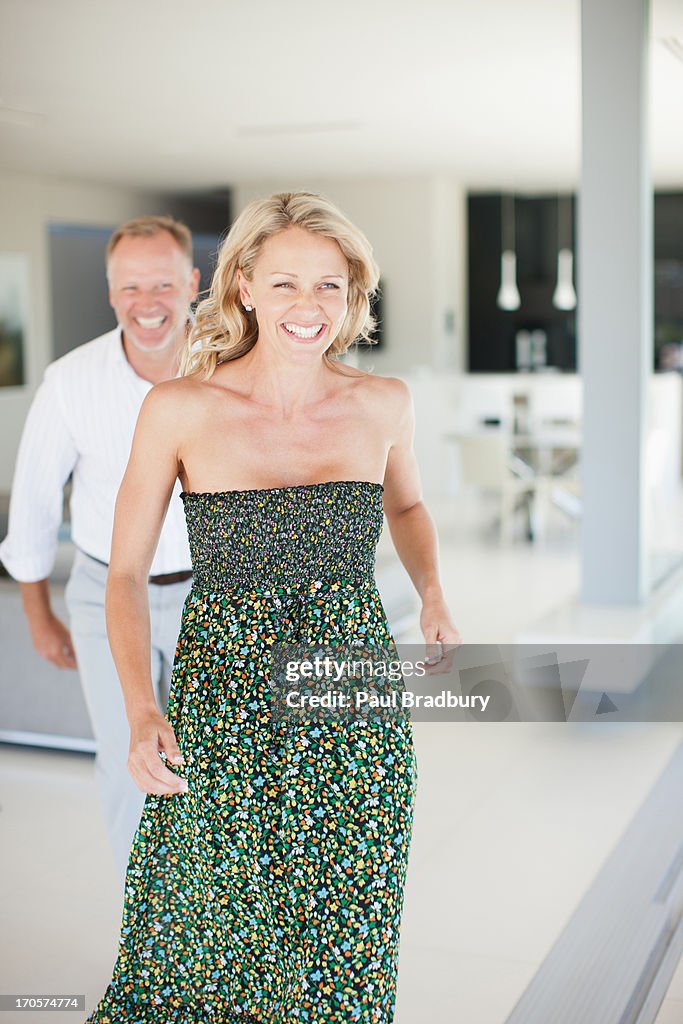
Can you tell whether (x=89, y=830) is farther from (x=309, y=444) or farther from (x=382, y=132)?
(x=382, y=132)

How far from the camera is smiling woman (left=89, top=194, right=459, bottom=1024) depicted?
191 cm

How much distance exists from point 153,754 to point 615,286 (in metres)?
3.83

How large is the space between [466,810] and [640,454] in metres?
1.91

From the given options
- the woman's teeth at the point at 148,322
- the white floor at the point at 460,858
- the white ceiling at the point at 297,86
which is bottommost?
the white floor at the point at 460,858

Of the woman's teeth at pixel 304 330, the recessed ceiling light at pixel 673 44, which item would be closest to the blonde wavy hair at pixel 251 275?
the woman's teeth at pixel 304 330

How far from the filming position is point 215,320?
2.10m

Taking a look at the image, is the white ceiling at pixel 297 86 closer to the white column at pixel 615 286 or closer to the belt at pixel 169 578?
the white column at pixel 615 286

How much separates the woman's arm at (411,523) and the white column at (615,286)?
10.3 ft

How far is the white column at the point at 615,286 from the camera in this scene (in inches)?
197

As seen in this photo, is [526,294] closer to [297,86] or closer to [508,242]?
[508,242]

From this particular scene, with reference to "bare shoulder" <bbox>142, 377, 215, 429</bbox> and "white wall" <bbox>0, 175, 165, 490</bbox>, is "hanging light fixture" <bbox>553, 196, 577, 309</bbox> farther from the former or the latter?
"bare shoulder" <bbox>142, 377, 215, 429</bbox>

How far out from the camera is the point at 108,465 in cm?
280

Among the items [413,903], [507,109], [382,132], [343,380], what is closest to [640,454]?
[413,903]

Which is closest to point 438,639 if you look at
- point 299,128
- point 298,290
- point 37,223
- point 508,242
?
point 298,290
